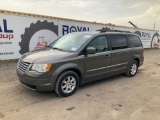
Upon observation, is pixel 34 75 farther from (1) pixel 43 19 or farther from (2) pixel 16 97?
(1) pixel 43 19

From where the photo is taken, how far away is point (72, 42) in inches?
216

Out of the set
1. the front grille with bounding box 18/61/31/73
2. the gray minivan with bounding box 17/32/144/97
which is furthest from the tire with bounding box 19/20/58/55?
the front grille with bounding box 18/61/31/73

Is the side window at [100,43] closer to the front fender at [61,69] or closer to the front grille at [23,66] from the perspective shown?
the front fender at [61,69]

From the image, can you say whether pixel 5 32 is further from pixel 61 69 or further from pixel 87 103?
pixel 87 103

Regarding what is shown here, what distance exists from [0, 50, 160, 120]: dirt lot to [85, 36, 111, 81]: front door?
46 cm

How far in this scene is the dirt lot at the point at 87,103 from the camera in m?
3.75

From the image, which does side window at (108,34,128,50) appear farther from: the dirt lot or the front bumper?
the front bumper

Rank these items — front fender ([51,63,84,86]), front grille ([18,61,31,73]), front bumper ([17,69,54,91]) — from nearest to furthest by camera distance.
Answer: front bumper ([17,69,54,91]) < front fender ([51,63,84,86]) < front grille ([18,61,31,73])

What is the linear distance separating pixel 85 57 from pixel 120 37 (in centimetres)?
203

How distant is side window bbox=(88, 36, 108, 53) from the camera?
5318mm

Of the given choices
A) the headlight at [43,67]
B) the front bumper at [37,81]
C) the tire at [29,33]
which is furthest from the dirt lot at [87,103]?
the tire at [29,33]

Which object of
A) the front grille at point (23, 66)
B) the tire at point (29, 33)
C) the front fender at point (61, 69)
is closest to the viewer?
the front fender at point (61, 69)

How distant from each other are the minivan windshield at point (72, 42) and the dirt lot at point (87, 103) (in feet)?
4.42

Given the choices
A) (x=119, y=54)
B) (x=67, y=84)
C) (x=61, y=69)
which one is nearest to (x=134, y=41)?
(x=119, y=54)
